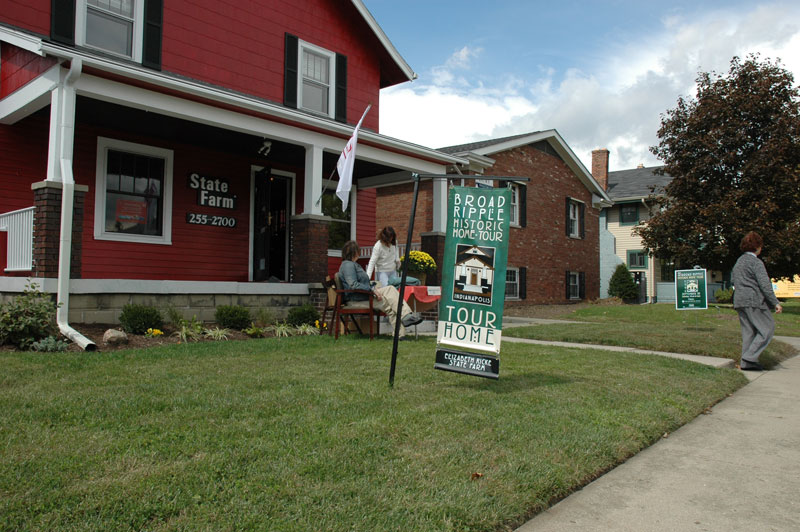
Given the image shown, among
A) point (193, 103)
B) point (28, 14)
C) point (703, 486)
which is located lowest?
point (703, 486)

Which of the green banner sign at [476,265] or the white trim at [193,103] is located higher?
the white trim at [193,103]

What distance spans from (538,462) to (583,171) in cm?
2093

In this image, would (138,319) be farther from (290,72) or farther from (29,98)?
(290,72)

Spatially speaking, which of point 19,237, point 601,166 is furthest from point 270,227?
point 601,166

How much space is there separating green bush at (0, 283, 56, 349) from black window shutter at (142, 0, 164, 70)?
→ 5198 mm

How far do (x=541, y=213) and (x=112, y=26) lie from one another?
14.5 m

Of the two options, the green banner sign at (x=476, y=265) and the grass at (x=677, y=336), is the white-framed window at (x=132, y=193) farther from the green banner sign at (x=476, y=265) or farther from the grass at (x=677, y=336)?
the green banner sign at (x=476, y=265)

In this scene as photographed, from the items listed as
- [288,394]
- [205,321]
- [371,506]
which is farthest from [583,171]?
[371,506]

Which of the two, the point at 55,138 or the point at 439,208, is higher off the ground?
the point at 55,138

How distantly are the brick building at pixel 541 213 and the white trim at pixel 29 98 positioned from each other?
380 inches

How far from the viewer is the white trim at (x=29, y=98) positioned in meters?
8.13

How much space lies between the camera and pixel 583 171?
74.9ft

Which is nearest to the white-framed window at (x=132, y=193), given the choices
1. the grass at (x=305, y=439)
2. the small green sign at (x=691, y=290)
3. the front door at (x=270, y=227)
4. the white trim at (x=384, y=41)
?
the front door at (x=270, y=227)

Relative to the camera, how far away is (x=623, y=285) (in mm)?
26094
